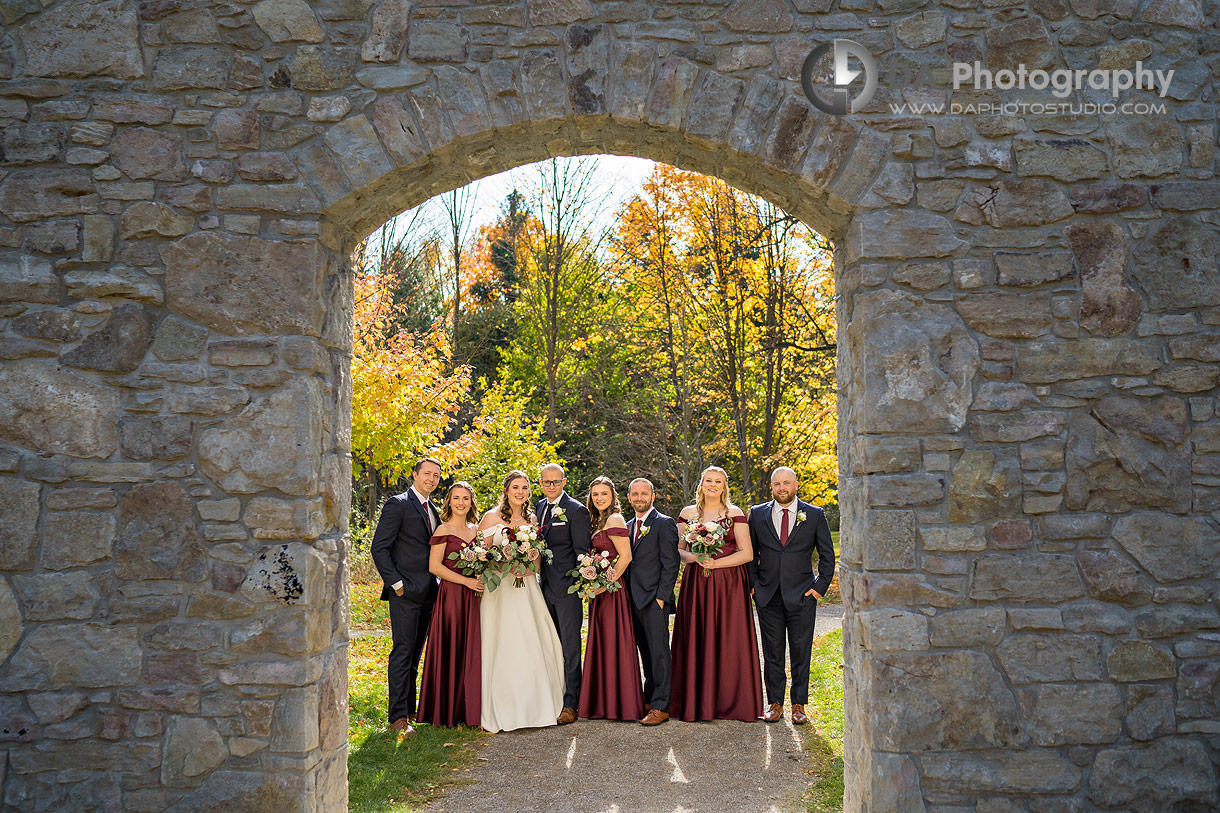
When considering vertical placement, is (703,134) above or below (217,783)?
above

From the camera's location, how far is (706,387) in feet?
47.3

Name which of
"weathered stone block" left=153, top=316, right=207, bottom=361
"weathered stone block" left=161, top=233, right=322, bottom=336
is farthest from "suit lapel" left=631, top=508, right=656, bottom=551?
"weathered stone block" left=153, top=316, right=207, bottom=361

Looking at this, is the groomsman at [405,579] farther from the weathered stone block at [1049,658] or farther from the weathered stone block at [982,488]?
the weathered stone block at [1049,658]

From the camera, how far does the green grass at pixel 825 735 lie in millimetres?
4812

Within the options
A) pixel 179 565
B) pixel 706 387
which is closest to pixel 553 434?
pixel 706 387

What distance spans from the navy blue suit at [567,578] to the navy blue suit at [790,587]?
1.34 meters

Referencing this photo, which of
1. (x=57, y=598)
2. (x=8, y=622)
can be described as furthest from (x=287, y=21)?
(x=8, y=622)

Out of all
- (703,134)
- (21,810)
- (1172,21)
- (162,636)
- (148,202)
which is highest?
(1172,21)

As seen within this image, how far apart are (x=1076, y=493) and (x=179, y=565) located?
398 cm

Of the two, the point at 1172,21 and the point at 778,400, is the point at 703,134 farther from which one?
the point at 778,400

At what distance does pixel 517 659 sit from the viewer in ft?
20.2

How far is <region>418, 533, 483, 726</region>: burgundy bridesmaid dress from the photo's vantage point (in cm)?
613

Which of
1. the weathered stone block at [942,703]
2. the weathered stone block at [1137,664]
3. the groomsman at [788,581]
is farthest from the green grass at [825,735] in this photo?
the weathered stone block at [1137,664]

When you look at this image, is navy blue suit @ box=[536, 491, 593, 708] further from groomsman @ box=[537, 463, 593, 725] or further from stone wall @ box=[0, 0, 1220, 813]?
stone wall @ box=[0, 0, 1220, 813]
